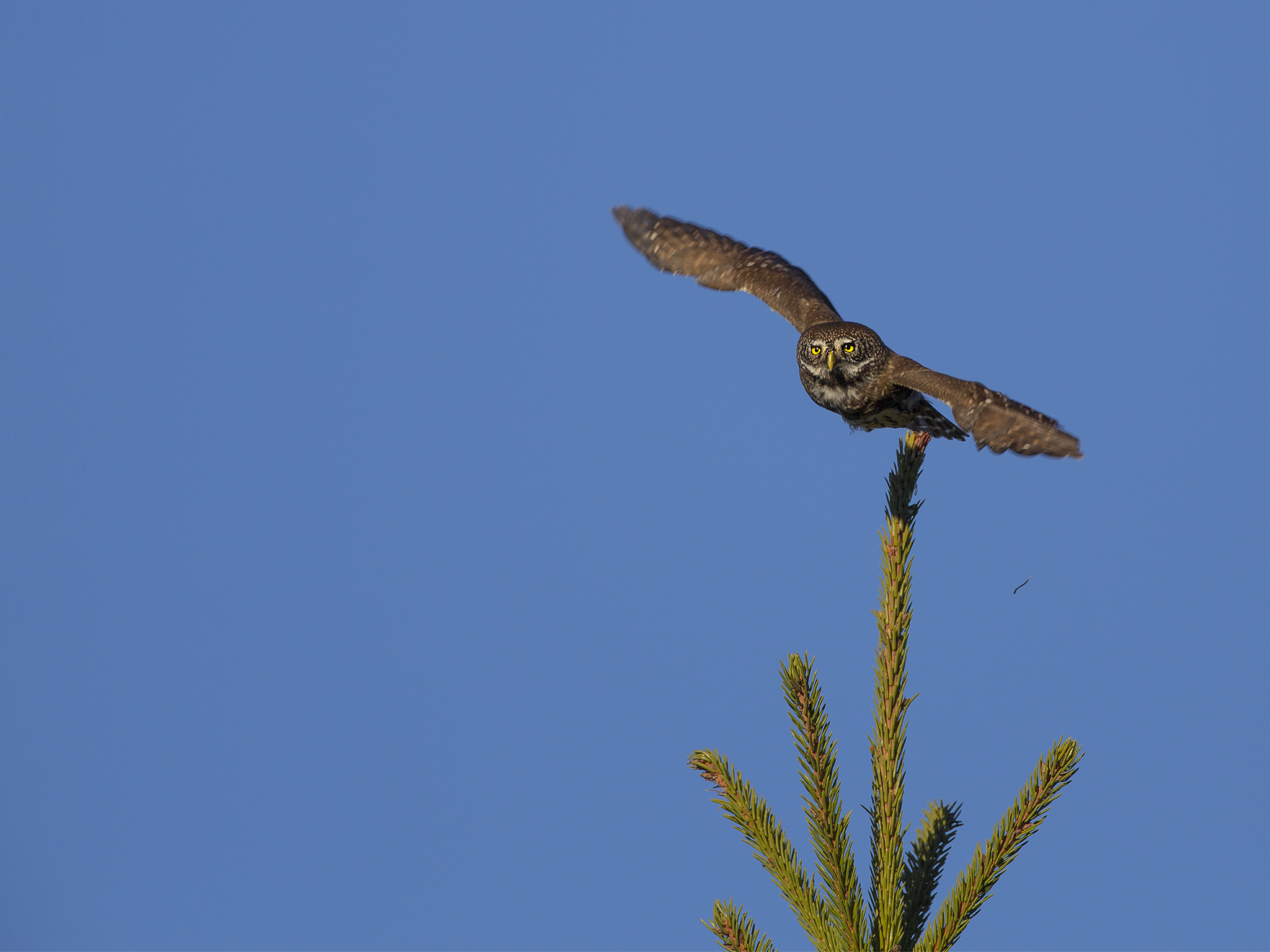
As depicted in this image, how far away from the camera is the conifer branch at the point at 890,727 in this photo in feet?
12.0

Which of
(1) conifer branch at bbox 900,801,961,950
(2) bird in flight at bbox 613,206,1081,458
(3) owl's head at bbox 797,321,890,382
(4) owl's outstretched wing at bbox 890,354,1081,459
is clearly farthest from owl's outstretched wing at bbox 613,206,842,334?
(1) conifer branch at bbox 900,801,961,950

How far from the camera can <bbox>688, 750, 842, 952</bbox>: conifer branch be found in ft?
11.8

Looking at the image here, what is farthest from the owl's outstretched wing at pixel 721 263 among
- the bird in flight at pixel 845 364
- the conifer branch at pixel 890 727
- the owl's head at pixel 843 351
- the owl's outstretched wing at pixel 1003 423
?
the conifer branch at pixel 890 727

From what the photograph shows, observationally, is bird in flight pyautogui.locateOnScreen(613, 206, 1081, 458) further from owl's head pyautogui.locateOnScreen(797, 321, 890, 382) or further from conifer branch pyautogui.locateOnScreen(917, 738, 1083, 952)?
conifer branch pyautogui.locateOnScreen(917, 738, 1083, 952)

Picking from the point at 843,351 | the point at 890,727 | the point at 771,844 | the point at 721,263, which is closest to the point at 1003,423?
the point at 843,351

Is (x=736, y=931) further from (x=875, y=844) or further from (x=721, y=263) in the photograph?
(x=721, y=263)

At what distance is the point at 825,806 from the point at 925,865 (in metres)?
0.47

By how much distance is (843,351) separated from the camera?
22.9ft

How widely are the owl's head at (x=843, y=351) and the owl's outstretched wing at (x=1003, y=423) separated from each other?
91 cm

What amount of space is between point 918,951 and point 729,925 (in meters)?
0.59

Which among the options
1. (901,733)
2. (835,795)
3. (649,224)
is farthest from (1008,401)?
(649,224)

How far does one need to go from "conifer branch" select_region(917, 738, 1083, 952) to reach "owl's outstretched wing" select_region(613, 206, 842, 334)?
495 centimetres

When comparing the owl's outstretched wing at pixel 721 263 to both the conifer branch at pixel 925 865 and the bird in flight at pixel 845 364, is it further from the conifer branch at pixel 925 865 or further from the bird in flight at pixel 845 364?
the conifer branch at pixel 925 865

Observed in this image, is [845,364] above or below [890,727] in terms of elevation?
above
